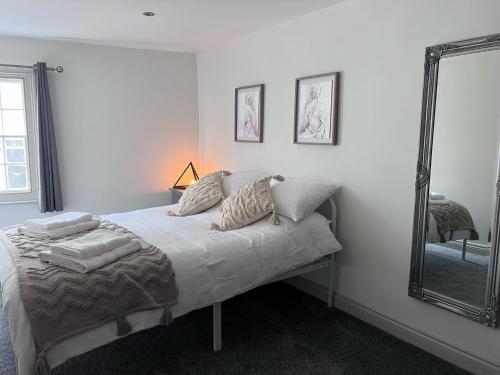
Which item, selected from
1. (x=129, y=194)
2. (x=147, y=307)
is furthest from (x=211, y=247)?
(x=129, y=194)

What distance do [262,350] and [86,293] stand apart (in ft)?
3.97

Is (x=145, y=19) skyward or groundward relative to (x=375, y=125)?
skyward

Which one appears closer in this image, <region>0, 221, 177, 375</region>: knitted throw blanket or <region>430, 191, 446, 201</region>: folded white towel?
<region>0, 221, 177, 375</region>: knitted throw blanket

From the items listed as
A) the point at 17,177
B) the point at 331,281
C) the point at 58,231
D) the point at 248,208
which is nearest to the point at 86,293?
the point at 58,231

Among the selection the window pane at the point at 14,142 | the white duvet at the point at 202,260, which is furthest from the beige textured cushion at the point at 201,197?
the window pane at the point at 14,142

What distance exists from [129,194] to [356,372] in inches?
126

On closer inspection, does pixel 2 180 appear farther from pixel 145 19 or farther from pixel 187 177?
pixel 145 19

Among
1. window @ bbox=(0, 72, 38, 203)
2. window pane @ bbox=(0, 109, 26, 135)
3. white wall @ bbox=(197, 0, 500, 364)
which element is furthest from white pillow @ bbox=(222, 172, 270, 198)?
window pane @ bbox=(0, 109, 26, 135)

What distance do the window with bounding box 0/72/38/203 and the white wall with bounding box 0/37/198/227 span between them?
0.17 m

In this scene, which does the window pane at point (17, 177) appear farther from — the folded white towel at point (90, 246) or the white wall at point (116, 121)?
the folded white towel at point (90, 246)

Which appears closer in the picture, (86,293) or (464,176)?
(86,293)

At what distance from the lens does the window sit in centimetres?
384

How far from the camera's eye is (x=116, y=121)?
4.27 meters

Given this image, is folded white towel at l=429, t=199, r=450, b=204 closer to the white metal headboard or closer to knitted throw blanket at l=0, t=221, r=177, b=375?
the white metal headboard
